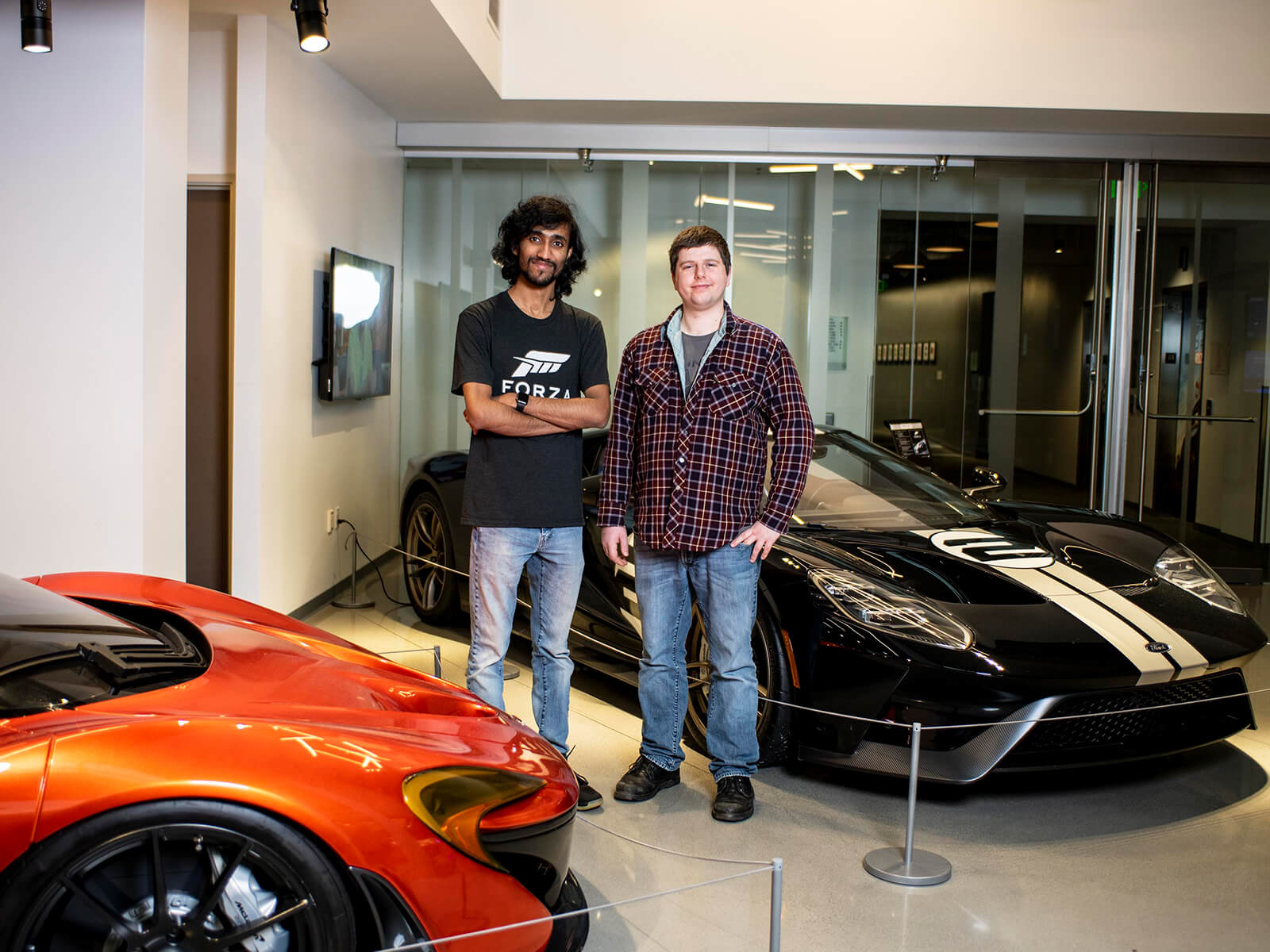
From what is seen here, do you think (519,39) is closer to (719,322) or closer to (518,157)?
(518,157)

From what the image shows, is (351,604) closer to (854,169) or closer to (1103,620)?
(1103,620)

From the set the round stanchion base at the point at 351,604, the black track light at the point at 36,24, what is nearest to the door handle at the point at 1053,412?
the round stanchion base at the point at 351,604

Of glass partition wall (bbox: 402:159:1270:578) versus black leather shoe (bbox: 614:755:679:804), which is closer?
black leather shoe (bbox: 614:755:679:804)

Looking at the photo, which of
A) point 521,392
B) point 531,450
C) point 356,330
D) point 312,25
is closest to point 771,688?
point 531,450

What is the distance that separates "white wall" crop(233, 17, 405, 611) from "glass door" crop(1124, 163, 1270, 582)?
4.53 meters

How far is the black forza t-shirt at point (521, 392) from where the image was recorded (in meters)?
2.90

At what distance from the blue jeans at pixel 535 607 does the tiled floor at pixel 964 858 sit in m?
0.32

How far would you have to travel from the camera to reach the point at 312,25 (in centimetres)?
363

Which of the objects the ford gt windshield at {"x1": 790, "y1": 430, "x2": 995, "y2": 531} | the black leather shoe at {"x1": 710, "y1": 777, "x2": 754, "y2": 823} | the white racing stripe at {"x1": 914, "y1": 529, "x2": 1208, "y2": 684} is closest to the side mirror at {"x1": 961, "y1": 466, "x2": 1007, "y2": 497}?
the ford gt windshield at {"x1": 790, "y1": 430, "x2": 995, "y2": 531}

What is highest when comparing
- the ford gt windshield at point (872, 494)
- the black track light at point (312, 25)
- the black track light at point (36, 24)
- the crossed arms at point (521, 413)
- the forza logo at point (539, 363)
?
the black track light at point (312, 25)

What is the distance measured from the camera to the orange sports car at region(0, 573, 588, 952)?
1519mm

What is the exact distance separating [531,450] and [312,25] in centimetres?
172

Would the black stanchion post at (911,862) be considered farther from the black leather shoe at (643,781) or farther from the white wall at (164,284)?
the white wall at (164,284)

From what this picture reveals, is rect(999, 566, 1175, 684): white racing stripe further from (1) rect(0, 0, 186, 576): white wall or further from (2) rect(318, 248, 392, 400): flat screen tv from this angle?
(2) rect(318, 248, 392, 400): flat screen tv
